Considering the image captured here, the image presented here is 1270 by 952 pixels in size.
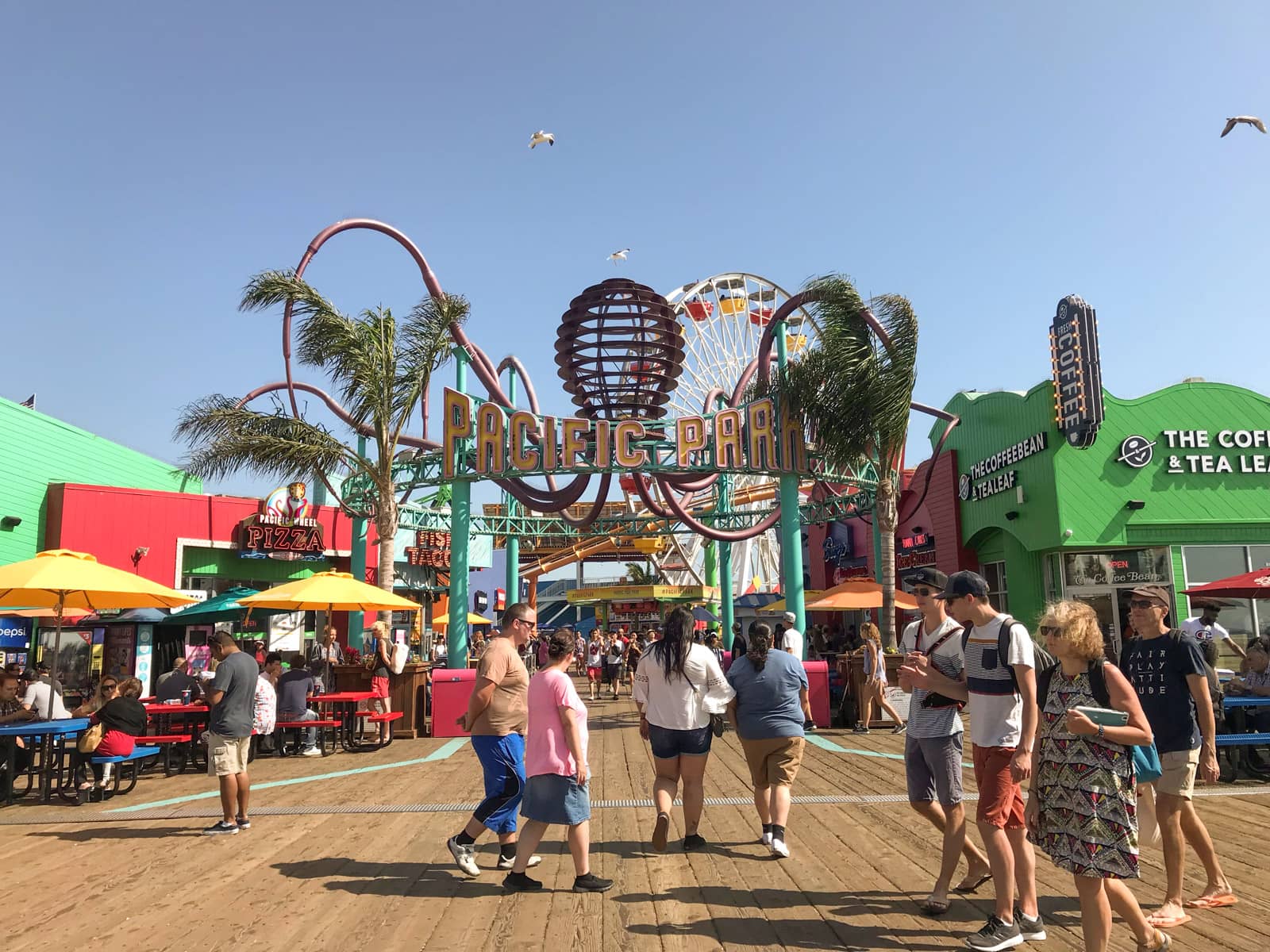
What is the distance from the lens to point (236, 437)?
16109mm

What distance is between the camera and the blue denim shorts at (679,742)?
6332 millimetres

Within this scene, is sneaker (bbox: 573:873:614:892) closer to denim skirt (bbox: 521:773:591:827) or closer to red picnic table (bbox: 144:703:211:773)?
denim skirt (bbox: 521:773:591:827)

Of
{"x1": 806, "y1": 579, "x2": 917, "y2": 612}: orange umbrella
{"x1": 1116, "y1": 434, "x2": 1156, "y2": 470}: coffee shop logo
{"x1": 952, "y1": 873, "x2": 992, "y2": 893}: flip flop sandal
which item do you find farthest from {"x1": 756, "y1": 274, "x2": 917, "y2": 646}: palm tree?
{"x1": 952, "y1": 873, "x2": 992, "y2": 893}: flip flop sandal

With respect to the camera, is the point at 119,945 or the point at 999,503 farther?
the point at 999,503

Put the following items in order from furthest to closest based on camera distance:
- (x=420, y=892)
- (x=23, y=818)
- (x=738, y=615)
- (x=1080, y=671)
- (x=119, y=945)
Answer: (x=738, y=615), (x=23, y=818), (x=420, y=892), (x=119, y=945), (x=1080, y=671)

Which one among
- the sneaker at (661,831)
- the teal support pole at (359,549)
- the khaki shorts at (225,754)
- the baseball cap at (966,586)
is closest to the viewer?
the baseball cap at (966,586)

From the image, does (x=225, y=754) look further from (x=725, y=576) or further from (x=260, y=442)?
(x=725, y=576)

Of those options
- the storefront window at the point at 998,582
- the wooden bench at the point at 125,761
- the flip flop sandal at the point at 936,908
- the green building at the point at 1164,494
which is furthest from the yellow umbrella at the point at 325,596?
the storefront window at the point at 998,582

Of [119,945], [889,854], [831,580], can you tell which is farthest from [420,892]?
[831,580]

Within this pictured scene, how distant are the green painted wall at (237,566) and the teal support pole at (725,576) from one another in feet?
38.3

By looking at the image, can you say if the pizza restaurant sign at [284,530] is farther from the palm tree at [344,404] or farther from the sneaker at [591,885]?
the sneaker at [591,885]

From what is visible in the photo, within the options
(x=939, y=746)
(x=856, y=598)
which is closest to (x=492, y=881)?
(x=939, y=746)

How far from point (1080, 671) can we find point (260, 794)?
26.7ft

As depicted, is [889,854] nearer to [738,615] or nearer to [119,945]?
[119,945]
